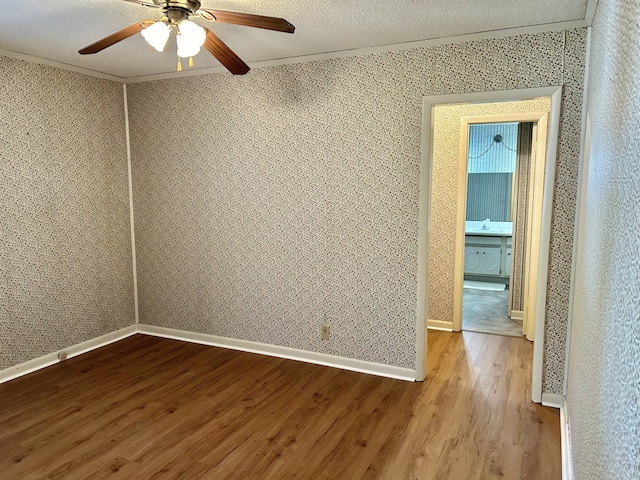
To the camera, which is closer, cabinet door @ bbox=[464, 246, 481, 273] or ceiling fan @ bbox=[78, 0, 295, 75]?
ceiling fan @ bbox=[78, 0, 295, 75]

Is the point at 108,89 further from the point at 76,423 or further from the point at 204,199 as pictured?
the point at 76,423

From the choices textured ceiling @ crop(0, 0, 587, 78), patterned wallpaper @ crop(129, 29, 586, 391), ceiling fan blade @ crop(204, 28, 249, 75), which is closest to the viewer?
ceiling fan blade @ crop(204, 28, 249, 75)

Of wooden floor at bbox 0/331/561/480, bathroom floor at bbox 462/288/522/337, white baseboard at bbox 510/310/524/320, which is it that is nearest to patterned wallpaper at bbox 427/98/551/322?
bathroom floor at bbox 462/288/522/337

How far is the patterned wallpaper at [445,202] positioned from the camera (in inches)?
167

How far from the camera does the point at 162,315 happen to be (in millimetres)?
4266

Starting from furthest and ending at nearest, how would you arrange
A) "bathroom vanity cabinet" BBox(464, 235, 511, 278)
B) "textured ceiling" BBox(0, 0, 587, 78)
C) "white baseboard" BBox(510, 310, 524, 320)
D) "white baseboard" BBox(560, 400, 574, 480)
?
"bathroom vanity cabinet" BBox(464, 235, 511, 278) → "white baseboard" BBox(510, 310, 524, 320) → "textured ceiling" BBox(0, 0, 587, 78) → "white baseboard" BBox(560, 400, 574, 480)

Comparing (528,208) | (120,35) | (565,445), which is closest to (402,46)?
(120,35)

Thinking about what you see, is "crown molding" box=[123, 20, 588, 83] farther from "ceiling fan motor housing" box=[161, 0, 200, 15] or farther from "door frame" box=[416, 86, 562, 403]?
"ceiling fan motor housing" box=[161, 0, 200, 15]

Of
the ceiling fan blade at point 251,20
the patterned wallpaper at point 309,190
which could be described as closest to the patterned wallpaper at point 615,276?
the patterned wallpaper at point 309,190

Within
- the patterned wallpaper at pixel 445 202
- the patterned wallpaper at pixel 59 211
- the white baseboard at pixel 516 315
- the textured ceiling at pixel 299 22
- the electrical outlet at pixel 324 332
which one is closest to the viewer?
the textured ceiling at pixel 299 22

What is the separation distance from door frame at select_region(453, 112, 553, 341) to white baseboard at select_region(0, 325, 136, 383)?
10.7ft

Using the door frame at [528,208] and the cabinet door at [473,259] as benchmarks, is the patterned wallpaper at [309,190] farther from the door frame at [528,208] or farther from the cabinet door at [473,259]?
the cabinet door at [473,259]

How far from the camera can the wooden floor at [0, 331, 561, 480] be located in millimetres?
2275

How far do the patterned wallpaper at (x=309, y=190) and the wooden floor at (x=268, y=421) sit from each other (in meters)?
0.38
